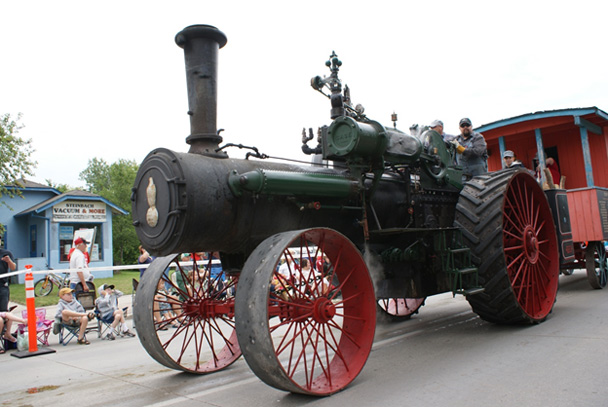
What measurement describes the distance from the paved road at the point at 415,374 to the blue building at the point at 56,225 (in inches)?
571

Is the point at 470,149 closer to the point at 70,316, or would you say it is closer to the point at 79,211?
the point at 70,316

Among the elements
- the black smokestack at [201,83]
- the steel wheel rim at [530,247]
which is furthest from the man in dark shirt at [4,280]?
the steel wheel rim at [530,247]

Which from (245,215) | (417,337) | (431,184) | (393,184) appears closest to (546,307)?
(417,337)

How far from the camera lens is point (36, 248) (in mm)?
20906

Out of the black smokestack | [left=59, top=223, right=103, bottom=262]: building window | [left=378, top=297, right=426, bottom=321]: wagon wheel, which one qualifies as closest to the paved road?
[left=378, top=297, right=426, bottom=321]: wagon wheel

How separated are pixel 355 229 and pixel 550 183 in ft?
15.9

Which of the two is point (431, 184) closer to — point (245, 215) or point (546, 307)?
point (546, 307)

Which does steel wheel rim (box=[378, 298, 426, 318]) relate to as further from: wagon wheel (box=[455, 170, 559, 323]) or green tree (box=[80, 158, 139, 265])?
green tree (box=[80, 158, 139, 265])

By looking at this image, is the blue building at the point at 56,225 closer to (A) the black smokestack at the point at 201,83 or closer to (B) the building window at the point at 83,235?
(B) the building window at the point at 83,235

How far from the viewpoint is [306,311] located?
11.7ft

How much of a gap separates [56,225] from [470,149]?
17.6 meters

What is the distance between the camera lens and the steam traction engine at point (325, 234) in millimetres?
3467

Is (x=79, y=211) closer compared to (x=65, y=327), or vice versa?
(x=65, y=327)

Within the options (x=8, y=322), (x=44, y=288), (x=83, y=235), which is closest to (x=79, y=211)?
(x=83, y=235)
